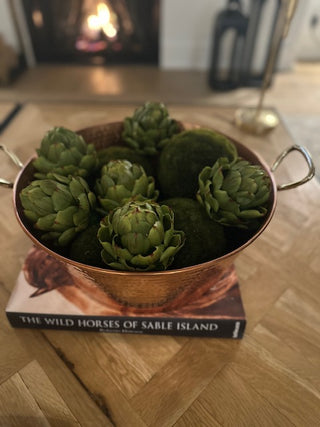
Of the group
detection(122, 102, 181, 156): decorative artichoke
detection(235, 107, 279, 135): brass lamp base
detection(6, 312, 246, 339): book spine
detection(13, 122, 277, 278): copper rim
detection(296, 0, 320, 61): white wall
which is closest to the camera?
detection(13, 122, 277, 278): copper rim

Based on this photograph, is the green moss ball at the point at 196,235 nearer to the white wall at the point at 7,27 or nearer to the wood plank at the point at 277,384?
the wood plank at the point at 277,384

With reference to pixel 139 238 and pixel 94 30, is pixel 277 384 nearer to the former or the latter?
pixel 139 238

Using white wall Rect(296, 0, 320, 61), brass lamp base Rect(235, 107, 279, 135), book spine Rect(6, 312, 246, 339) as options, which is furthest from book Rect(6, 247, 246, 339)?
white wall Rect(296, 0, 320, 61)

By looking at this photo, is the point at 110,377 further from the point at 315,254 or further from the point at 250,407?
the point at 315,254

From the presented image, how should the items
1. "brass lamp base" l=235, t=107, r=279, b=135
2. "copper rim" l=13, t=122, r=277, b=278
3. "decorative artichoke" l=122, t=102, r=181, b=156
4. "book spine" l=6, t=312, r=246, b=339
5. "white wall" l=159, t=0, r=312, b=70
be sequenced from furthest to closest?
1. "white wall" l=159, t=0, r=312, b=70
2. "brass lamp base" l=235, t=107, r=279, b=135
3. "decorative artichoke" l=122, t=102, r=181, b=156
4. "book spine" l=6, t=312, r=246, b=339
5. "copper rim" l=13, t=122, r=277, b=278

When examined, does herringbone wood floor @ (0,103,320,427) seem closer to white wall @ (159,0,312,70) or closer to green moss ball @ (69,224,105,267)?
green moss ball @ (69,224,105,267)

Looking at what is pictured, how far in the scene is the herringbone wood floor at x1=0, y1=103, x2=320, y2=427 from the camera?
1.38ft

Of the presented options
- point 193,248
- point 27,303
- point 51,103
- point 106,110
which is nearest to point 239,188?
point 193,248

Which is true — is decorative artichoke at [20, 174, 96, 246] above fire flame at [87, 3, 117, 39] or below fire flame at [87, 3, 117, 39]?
above

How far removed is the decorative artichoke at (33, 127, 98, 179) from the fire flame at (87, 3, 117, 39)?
1549 mm

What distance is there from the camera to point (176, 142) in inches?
21.0

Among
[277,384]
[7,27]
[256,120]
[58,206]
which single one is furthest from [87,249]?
[7,27]

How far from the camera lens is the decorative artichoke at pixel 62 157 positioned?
501 millimetres

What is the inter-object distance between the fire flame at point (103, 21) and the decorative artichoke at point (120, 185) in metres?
1.63
